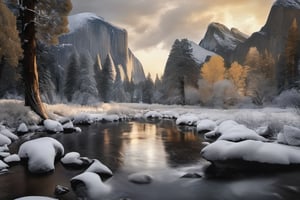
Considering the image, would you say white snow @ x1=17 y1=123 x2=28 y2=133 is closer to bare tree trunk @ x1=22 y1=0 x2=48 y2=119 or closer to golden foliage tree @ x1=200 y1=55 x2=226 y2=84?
bare tree trunk @ x1=22 y1=0 x2=48 y2=119

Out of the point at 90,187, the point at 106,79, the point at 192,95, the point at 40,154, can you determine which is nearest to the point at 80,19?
the point at 106,79

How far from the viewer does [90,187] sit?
221 inches

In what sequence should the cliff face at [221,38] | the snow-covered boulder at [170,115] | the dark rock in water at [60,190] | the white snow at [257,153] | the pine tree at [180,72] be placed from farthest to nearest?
the cliff face at [221,38], the pine tree at [180,72], the snow-covered boulder at [170,115], the white snow at [257,153], the dark rock in water at [60,190]

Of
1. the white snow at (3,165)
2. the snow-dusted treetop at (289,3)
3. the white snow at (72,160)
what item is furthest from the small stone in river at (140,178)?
the snow-dusted treetop at (289,3)

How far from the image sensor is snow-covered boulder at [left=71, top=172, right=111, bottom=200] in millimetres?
5430

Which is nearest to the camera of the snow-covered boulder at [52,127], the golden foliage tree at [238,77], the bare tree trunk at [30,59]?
the snow-covered boulder at [52,127]

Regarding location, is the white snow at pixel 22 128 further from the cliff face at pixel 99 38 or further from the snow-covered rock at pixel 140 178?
the cliff face at pixel 99 38

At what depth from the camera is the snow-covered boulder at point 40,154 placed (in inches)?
283

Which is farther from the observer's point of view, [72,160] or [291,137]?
[291,137]

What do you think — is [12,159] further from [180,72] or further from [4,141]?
[180,72]

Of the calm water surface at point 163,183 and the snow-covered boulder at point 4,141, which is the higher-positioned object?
the snow-covered boulder at point 4,141

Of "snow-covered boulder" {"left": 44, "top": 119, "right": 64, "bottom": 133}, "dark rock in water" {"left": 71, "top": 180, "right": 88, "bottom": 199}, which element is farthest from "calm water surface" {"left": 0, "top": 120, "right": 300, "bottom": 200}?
"snow-covered boulder" {"left": 44, "top": 119, "right": 64, "bottom": 133}

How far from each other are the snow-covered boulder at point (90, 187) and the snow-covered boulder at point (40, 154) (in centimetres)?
170

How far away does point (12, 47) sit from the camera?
15.2m
